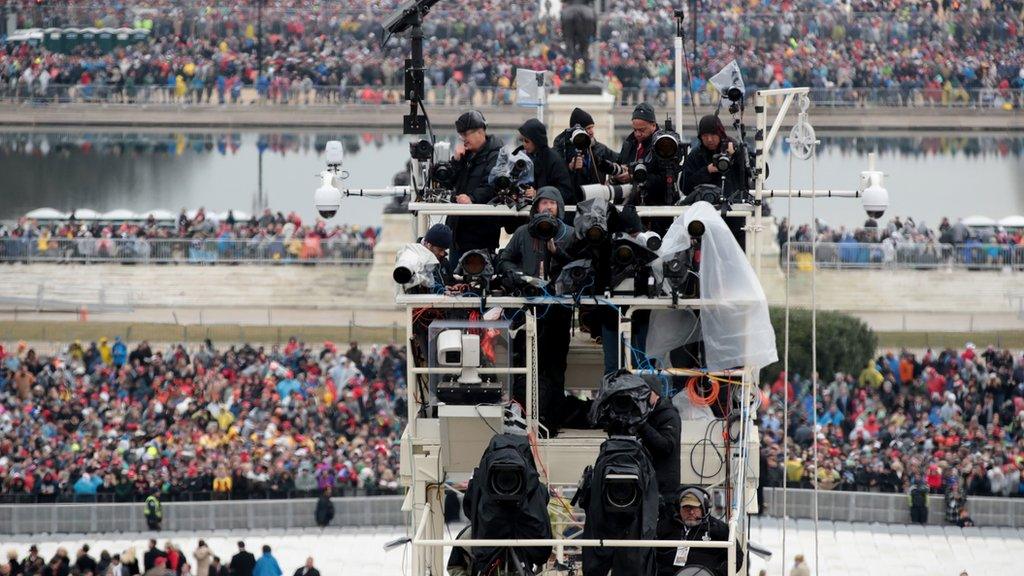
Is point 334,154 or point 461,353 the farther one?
point 334,154

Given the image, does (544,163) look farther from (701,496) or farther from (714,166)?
(701,496)

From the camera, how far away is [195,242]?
162 ft

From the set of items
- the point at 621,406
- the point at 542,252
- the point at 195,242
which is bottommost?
the point at 195,242

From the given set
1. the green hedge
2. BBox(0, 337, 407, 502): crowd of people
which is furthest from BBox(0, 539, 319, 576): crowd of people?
the green hedge

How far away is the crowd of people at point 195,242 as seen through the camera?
49.1m

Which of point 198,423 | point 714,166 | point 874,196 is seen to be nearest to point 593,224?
point 714,166

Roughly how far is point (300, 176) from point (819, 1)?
58.0ft

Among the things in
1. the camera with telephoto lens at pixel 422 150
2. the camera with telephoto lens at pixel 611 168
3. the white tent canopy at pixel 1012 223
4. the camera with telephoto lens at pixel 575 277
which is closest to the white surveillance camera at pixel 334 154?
the camera with telephoto lens at pixel 422 150

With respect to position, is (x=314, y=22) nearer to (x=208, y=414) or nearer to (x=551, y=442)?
(x=208, y=414)

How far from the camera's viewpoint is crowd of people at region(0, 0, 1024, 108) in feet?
214

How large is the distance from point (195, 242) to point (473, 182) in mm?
32709

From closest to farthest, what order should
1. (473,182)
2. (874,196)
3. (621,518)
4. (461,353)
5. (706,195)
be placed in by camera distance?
(621,518) → (461,353) → (706,195) → (473,182) → (874,196)

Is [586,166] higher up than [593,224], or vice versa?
[586,166]

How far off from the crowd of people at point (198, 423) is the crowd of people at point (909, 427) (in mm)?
5032
